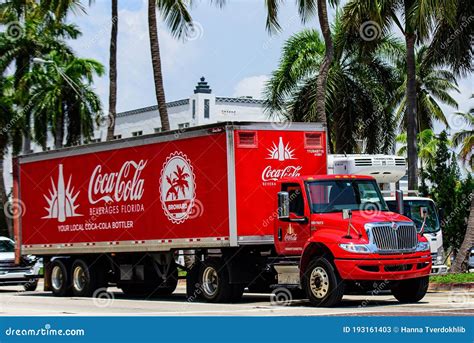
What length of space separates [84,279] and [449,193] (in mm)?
15299

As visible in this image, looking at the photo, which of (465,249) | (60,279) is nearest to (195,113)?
(465,249)

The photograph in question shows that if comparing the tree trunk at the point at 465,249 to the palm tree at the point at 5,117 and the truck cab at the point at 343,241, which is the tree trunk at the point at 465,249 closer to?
the truck cab at the point at 343,241

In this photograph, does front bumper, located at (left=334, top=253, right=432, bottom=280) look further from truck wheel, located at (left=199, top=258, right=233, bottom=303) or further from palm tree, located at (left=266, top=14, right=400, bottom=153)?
palm tree, located at (left=266, top=14, right=400, bottom=153)

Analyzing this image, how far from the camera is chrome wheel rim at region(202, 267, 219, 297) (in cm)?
2194

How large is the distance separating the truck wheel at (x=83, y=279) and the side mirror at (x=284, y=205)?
294 inches

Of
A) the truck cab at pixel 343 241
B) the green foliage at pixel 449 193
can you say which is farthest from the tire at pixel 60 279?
the green foliage at pixel 449 193

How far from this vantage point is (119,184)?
24.8 meters

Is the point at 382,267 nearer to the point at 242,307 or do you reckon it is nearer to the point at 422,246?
the point at 422,246

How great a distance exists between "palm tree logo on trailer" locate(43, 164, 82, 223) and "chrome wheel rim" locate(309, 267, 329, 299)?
29.1ft

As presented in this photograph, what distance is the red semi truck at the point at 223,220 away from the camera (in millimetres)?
19453

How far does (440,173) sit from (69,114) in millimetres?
24493

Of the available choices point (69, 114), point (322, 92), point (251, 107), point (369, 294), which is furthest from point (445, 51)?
point (251, 107)

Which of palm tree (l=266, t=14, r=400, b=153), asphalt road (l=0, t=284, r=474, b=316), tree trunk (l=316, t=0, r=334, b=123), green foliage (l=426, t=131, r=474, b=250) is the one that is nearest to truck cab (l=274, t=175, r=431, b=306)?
asphalt road (l=0, t=284, r=474, b=316)

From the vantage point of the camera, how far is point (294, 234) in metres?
20.6
